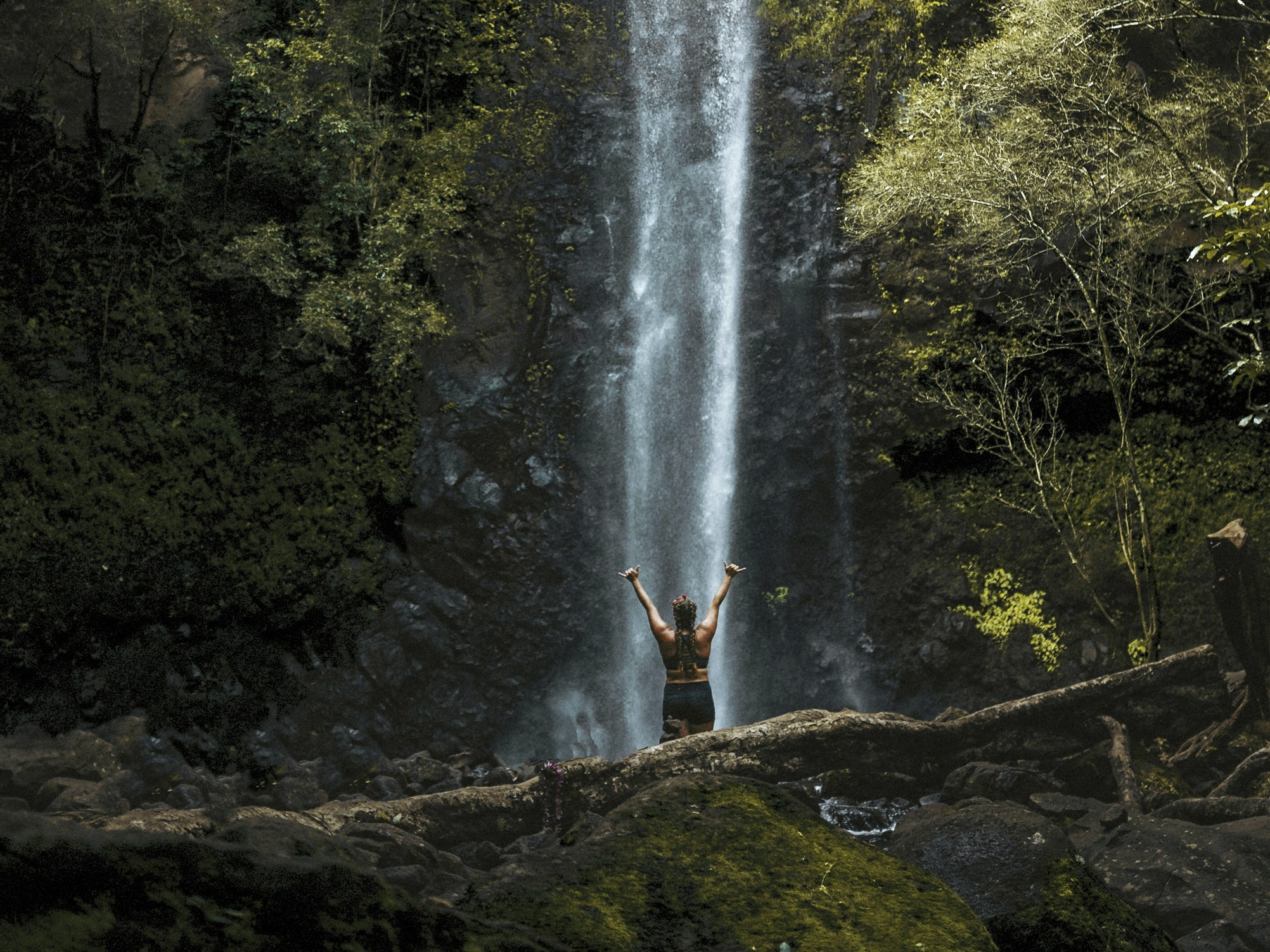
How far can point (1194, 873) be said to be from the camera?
243 inches

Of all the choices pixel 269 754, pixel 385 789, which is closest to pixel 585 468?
pixel 385 789

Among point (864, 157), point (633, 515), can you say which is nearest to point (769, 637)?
point (633, 515)

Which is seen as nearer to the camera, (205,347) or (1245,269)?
(1245,269)

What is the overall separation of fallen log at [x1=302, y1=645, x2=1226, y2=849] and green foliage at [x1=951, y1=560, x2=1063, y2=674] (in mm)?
2635

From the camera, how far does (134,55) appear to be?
12664mm

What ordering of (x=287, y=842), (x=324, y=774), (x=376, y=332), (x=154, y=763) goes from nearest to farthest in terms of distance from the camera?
(x=287, y=842) → (x=154, y=763) → (x=324, y=774) → (x=376, y=332)

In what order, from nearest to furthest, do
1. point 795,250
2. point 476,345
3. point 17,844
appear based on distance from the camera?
point 17,844
point 476,345
point 795,250

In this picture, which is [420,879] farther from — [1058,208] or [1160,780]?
[1058,208]

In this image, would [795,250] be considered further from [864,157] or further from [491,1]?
[491,1]

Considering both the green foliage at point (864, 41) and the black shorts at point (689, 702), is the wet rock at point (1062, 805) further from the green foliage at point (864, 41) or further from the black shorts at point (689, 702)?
the green foliage at point (864, 41)

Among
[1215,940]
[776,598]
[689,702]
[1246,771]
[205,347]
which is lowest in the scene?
[1215,940]

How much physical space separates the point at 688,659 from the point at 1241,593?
661cm

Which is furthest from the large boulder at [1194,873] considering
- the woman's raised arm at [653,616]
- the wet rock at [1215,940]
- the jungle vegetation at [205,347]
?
Answer: the jungle vegetation at [205,347]

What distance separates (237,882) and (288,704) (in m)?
10.4
